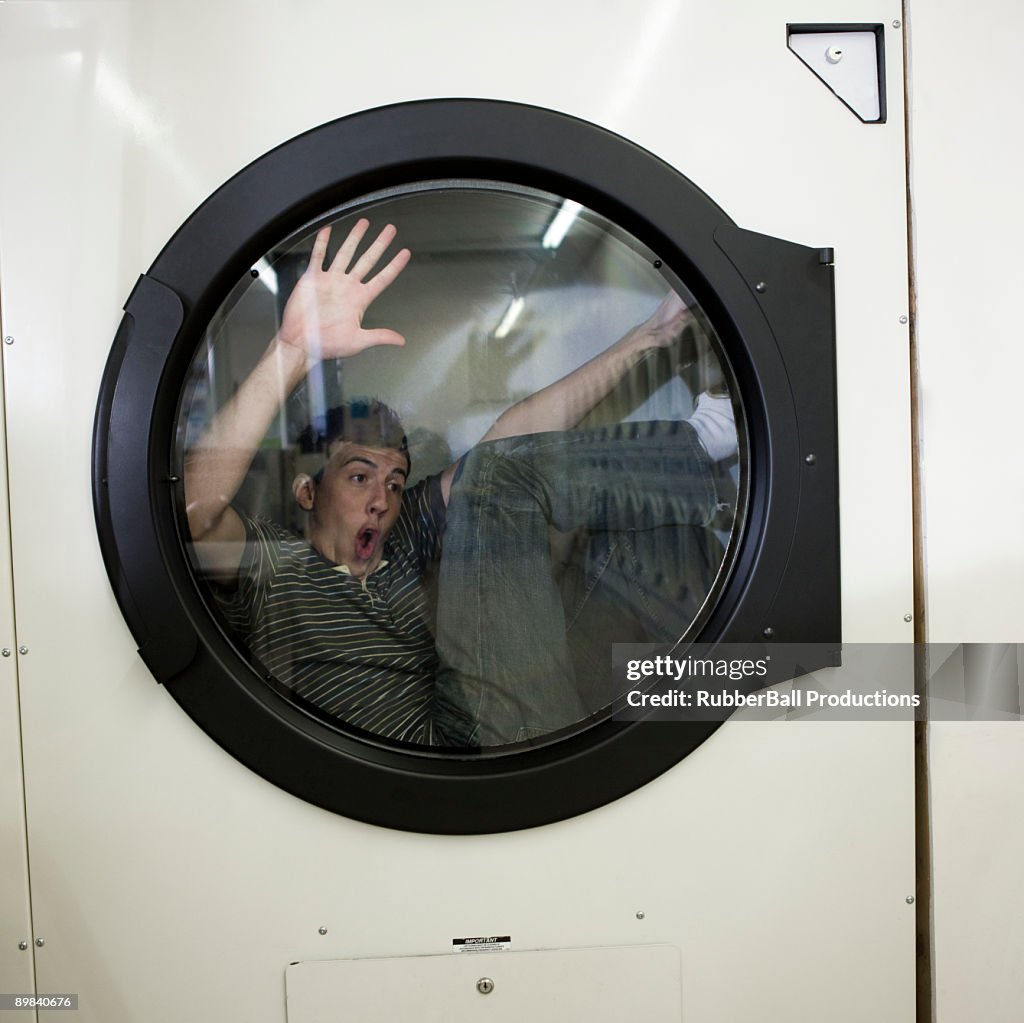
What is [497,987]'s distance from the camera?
115 cm

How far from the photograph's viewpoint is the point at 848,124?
1.15 metres

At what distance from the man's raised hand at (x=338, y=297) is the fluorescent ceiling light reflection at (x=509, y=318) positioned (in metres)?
0.12

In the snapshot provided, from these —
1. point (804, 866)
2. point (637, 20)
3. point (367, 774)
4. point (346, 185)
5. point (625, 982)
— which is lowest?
point (625, 982)

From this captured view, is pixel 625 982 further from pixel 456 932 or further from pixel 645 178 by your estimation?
pixel 645 178

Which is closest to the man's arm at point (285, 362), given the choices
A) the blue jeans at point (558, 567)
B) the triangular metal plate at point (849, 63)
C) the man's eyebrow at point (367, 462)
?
the man's eyebrow at point (367, 462)

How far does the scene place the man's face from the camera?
3.77 feet

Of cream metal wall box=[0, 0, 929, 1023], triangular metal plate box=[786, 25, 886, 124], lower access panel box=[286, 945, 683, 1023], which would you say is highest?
triangular metal plate box=[786, 25, 886, 124]

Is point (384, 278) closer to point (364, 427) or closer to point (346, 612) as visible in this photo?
point (364, 427)

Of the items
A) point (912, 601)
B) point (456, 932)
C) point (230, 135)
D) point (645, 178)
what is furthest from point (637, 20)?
point (456, 932)

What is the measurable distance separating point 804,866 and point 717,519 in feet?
1.46

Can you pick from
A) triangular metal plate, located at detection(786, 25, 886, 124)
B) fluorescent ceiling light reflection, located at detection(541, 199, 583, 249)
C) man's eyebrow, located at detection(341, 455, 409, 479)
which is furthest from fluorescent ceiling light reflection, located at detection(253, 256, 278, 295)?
triangular metal plate, located at detection(786, 25, 886, 124)

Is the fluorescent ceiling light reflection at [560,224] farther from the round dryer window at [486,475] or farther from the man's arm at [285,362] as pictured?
the man's arm at [285,362]

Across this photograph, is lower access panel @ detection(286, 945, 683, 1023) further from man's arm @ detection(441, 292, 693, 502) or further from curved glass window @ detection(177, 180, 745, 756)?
man's arm @ detection(441, 292, 693, 502)

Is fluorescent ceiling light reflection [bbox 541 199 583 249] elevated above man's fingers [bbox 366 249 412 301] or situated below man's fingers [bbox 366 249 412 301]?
above
